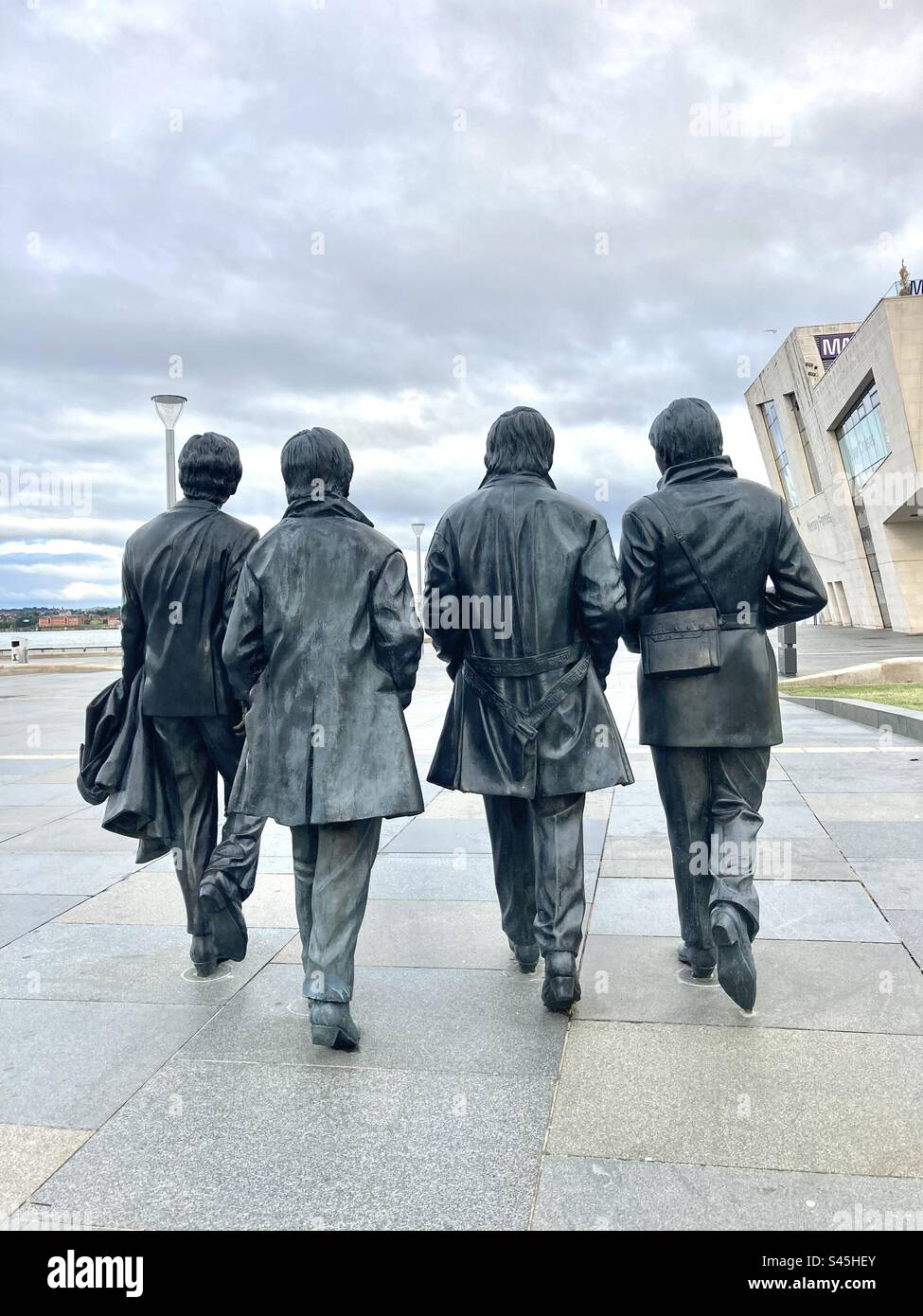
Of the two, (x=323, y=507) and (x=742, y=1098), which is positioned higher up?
(x=323, y=507)

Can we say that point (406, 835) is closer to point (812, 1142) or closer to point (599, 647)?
point (599, 647)

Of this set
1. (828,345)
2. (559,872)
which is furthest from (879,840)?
(828,345)

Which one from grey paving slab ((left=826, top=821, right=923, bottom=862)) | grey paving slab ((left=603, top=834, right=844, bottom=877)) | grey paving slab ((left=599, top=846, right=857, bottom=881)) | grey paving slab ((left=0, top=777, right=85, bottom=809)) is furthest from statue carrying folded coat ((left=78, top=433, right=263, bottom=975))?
grey paving slab ((left=0, top=777, right=85, bottom=809))

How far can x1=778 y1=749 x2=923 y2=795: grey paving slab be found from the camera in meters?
7.74

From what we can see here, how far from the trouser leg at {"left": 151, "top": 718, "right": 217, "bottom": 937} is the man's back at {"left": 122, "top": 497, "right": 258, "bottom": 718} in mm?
126

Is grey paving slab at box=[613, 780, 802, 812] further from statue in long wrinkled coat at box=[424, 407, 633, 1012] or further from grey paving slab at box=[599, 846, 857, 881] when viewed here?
statue in long wrinkled coat at box=[424, 407, 633, 1012]

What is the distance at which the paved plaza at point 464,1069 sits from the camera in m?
2.44

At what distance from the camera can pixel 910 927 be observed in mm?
4379

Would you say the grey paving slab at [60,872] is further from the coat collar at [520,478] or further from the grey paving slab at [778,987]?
the coat collar at [520,478]

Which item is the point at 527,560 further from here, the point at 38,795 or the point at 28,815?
the point at 38,795

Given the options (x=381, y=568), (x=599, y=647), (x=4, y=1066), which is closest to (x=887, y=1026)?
(x=599, y=647)

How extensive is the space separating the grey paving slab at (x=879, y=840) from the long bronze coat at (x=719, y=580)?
232cm

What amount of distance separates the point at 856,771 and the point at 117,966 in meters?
6.49
